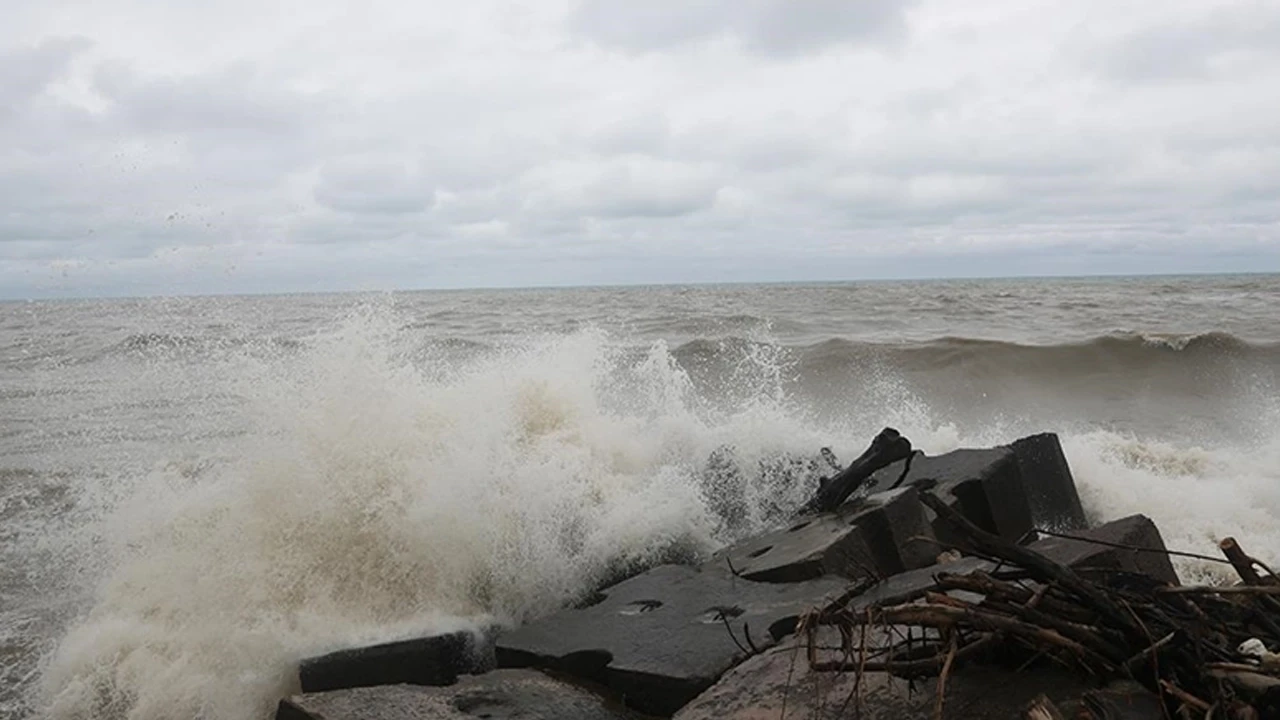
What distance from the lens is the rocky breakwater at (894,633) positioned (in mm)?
2088

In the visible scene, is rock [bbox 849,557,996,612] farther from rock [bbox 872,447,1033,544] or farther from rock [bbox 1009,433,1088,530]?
rock [bbox 1009,433,1088,530]

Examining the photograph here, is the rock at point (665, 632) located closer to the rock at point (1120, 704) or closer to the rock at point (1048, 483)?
the rock at point (1120, 704)

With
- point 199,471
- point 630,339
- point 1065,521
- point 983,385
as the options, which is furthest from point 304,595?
point 630,339

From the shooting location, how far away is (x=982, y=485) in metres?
5.00

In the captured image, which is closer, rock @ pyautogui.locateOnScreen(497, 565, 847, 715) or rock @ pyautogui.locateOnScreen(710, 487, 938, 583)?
rock @ pyautogui.locateOnScreen(497, 565, 847, 715)

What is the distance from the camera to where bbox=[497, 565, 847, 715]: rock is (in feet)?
11.3

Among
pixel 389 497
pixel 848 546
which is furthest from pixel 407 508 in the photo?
pixel 848 546

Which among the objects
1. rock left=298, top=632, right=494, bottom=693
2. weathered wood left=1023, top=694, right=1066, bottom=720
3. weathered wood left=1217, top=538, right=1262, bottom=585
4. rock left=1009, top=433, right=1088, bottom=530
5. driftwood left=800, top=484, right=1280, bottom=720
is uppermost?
weathered wood left=1217, top=538, right=1262, bottom=585

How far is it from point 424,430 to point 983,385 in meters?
8.90

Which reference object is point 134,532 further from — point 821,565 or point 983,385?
A: point 983,385

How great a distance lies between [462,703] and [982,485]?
2893 mm

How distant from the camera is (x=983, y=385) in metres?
12.7

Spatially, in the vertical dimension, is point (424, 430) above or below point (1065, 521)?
above

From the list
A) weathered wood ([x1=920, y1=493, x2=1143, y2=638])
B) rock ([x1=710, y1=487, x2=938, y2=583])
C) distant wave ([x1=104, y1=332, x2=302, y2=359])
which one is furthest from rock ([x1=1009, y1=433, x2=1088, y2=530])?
distant wave ([x1=104, y1=332, x2=302, y2=359])
